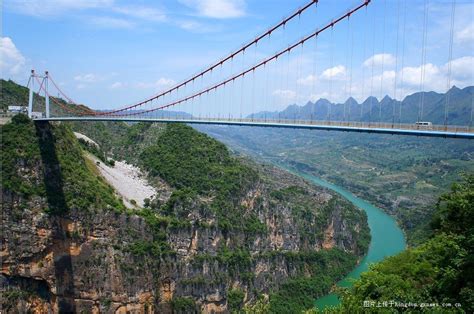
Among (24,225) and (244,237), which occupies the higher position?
(24,225)

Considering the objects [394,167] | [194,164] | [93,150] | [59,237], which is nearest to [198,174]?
[194,164]

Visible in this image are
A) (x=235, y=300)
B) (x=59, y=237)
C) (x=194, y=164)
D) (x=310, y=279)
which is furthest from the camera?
(x=310, y=279)

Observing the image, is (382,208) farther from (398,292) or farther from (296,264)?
(398,292)

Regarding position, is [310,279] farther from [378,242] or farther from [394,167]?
[394,167]

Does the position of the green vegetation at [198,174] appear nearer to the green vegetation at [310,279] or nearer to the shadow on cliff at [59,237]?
the green vegetation at [310,279]

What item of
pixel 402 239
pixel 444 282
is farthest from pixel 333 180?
pixel 444 282

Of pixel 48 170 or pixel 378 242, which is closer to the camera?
pixel 48 170
